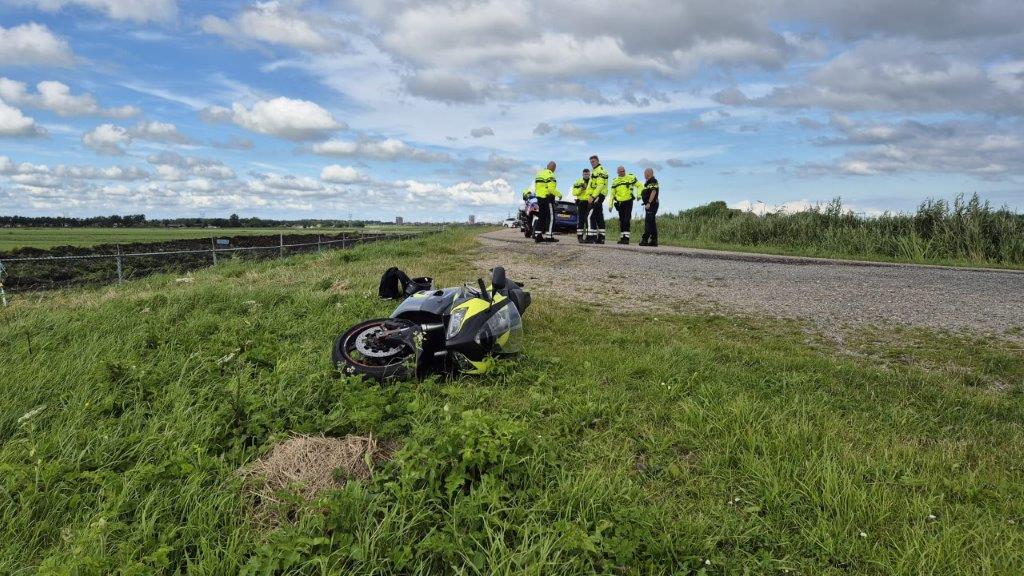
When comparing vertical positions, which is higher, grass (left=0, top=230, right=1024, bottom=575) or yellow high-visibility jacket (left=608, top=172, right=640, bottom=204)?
yellow high-visibility jacket (left=608, top=172, right=640, bottom=204)

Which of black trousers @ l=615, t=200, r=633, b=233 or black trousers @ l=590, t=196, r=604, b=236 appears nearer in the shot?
black trousers @ l=615, t=200, r=633, b=233

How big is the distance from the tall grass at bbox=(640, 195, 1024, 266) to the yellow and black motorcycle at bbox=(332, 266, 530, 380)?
14464 mm

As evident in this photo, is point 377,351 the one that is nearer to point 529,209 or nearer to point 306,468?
point 306,468

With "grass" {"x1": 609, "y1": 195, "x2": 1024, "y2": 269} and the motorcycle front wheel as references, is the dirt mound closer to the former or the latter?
the motorcycle front wheel

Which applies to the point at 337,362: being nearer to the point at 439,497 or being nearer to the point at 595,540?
the point at 439,497

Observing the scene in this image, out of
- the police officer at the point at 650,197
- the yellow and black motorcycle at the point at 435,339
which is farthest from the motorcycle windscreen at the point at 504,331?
the police officer at the point at 650,197

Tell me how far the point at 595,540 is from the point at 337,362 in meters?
2.71

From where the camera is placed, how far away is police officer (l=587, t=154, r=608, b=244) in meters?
16.9

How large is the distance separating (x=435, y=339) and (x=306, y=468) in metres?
1.69

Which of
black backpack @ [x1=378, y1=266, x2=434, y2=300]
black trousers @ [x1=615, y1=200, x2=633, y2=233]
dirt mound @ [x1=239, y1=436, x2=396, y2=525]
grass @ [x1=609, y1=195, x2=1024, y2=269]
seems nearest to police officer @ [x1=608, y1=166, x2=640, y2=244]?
black trousers @ [x1=615, y1=200, x2=633, y2=233]

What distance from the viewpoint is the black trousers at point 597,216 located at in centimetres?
1736

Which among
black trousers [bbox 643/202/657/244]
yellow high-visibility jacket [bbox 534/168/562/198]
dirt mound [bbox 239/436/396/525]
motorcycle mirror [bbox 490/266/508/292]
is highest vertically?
yellow high-visibility jacket [bbox 534/168/562/198]

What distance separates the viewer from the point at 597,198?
17172mm

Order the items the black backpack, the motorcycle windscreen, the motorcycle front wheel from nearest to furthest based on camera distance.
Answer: the motorcycle front wheel → the motorcycle windscreen → the black backpack
